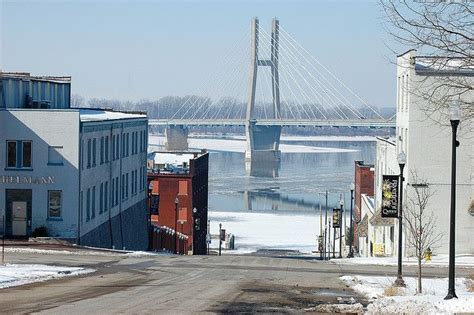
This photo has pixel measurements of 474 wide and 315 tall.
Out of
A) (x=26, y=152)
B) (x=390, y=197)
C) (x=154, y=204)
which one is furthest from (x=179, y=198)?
(x=390, y=197)

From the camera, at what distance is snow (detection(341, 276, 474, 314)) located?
641 inches

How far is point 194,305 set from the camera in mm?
18750

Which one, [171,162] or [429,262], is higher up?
[171,162]

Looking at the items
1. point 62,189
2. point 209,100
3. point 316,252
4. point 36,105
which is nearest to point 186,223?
point 316,252

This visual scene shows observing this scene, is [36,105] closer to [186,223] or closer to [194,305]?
[186,223]

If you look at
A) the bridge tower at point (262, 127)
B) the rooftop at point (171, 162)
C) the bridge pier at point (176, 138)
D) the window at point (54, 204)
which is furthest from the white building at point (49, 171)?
the bridge tower at point (262, 127)

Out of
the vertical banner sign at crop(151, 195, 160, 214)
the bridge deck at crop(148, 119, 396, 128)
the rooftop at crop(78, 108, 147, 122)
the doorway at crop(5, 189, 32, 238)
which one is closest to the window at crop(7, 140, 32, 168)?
the doorway at crop(5, 189, 32, 238)

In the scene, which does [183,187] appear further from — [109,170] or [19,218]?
[19,218]

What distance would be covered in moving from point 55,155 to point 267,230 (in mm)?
49792

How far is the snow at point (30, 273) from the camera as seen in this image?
78.4 feet

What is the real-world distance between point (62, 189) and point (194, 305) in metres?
24.8

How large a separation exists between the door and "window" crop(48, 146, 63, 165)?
6.91ft

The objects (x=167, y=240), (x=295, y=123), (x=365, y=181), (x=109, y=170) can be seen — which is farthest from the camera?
(x=295, y=123)

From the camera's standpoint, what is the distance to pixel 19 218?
4244cm
